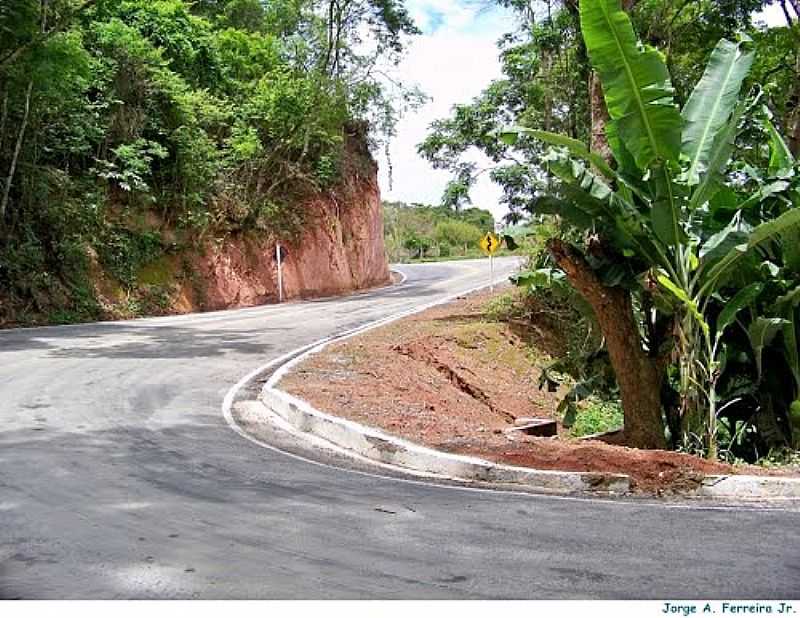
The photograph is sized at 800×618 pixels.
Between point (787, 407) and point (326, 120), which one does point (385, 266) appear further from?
point (787, 407)

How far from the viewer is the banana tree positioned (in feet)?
23.7

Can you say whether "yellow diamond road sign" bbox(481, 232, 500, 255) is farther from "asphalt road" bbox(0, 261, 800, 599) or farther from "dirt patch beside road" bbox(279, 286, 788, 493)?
"asphalt road" bbox(0, 261, 800, 599)

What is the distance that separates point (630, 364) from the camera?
846cm

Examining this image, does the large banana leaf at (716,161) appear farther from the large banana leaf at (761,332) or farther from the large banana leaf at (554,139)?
the large banana leaf at (761,332)

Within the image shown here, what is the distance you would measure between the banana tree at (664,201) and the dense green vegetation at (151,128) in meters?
15.0

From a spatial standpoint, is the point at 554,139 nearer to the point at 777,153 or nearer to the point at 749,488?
the point at 777,153

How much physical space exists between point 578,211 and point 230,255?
22.3 meters

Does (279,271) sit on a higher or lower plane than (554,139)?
lower

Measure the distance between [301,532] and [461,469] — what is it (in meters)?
2.07

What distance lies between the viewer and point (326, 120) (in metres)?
31.1

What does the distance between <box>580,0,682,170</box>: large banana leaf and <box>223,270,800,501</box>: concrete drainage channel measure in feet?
10.0

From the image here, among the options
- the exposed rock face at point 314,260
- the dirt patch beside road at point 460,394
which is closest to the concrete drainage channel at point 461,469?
the dirt patch beside road at point 460,394

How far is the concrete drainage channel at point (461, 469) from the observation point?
19.7ft

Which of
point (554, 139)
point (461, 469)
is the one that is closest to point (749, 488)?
point (461, 469)
